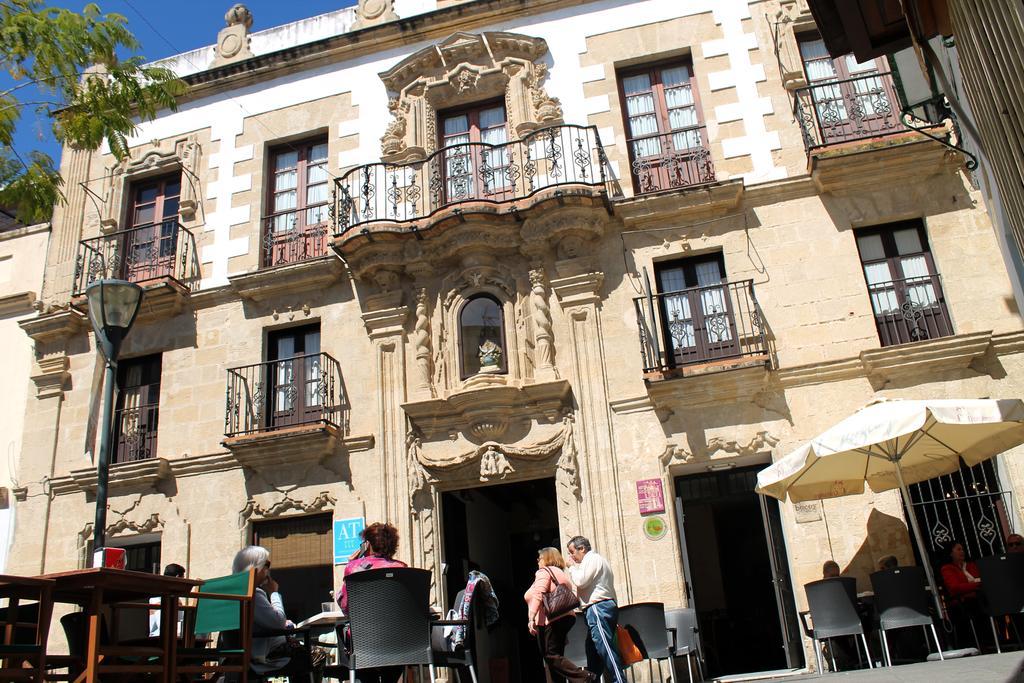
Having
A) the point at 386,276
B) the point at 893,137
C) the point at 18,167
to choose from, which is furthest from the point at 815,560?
the point at 18,167

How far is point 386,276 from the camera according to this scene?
12312 mm

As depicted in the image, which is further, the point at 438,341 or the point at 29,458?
the point at 29,458

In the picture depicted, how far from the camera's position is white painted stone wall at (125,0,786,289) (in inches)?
485

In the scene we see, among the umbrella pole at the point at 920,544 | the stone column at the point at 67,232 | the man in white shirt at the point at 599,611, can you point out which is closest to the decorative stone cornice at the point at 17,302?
the stone column at the point at 67,232

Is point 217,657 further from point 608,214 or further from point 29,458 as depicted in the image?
point 29,458

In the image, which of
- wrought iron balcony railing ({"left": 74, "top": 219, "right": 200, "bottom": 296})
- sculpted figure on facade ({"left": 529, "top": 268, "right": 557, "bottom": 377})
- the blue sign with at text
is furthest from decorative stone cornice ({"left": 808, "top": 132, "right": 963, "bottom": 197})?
wrought iron balcony railing ({"left": 74, "top": 219, "right": 200, "bottom": 296})

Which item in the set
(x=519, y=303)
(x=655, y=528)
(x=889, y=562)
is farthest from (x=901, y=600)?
(x=519, y=303)

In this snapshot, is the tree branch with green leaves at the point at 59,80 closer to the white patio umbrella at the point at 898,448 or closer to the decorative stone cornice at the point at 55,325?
the decorative stone cornice at the point at 55,325

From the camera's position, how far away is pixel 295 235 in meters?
13.3

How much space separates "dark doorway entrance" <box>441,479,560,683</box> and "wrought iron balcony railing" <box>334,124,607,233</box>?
13.4 feet

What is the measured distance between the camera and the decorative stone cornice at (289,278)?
12617 mm

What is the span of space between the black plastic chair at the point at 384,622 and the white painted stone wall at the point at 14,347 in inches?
373

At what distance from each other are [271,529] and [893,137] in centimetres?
955

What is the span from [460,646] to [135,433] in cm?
839
